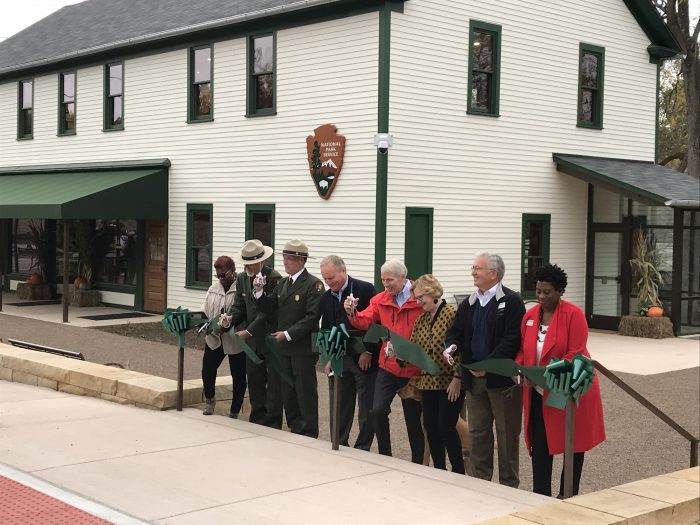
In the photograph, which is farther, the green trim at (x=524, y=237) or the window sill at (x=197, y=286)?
the window sill at (x=197, y=286)

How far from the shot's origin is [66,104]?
24.2 metres

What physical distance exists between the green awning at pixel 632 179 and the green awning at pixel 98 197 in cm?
828

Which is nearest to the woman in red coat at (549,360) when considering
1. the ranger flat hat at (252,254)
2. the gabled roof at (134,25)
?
the ranger flat hat at (252,254)

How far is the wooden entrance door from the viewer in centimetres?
2147

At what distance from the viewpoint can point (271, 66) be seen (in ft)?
60.6

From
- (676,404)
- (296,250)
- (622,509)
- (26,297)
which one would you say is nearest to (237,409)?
(296,250)

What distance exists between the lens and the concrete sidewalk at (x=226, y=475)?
20.3 feet

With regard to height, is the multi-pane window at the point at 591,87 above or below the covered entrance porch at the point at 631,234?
above

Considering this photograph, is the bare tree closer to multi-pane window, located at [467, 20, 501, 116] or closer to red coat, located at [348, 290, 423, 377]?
multi-pane window, located at [467, 20, 501, 116]

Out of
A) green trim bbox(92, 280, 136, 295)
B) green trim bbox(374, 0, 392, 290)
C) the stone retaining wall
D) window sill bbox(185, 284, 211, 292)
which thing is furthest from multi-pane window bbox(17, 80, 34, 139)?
the stone retaining wall

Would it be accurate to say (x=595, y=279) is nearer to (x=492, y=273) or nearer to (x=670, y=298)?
(x=670, y=298)

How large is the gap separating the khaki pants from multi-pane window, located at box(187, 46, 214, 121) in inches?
544

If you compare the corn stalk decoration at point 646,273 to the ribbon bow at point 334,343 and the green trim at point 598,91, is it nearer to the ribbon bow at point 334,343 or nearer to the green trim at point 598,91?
the green trim at point 598,91

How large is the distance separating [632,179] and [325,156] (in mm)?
6174
